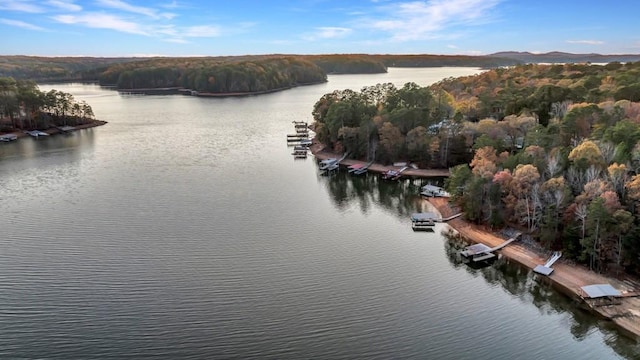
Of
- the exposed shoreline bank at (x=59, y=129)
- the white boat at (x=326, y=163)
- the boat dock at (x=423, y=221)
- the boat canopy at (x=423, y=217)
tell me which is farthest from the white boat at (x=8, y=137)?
the boat dock at (x=423, y=221)

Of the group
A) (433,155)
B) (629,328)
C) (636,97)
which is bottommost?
(629,328)

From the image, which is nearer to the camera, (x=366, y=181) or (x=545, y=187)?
(x=545, y=187)

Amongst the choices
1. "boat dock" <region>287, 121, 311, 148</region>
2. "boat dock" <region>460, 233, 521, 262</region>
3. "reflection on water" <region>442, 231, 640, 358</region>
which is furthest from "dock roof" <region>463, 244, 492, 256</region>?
"boat dock" <region>287, 121, 311, 148</region>

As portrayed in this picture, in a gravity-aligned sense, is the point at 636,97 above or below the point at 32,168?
above

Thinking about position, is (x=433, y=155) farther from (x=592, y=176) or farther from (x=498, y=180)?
(x=592, y=176)

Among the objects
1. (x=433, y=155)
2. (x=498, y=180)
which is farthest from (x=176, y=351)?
(x=433, y=155)

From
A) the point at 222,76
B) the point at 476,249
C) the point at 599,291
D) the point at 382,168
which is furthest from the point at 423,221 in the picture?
the point at 222,76

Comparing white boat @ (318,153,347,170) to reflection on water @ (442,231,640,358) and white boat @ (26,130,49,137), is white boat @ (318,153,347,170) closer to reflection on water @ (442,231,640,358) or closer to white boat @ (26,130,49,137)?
reflection on water @ (442,231,640,358)
